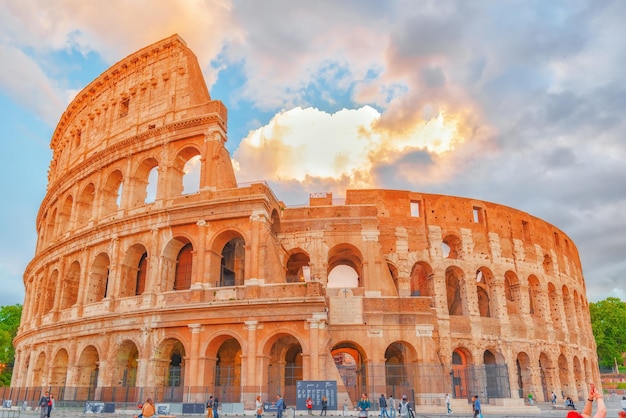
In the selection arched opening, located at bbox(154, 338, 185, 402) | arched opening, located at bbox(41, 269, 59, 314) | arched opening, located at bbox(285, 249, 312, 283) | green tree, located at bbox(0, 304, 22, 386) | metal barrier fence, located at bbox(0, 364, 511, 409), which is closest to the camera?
metal barrier fence, located at bbox(0, 364, 511, 409)

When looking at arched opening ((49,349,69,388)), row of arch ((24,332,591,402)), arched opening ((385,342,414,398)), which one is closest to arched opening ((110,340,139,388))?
row of arch ((24,332,591,402))

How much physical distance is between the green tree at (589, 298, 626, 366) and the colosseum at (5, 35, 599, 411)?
910 inches

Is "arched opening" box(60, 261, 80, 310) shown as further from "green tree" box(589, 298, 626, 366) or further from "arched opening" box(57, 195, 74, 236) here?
"green tree" box(589, 298, 626, 366)

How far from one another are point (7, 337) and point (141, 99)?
28.7 m

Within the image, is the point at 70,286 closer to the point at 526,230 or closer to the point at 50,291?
the point at 50,291

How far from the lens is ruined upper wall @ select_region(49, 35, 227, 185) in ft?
86.6

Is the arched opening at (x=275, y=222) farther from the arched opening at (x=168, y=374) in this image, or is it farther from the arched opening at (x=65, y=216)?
the arched opening at (x=65, y=216)

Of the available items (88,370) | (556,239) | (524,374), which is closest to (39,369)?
(88,370)

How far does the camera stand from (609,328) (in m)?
54.0

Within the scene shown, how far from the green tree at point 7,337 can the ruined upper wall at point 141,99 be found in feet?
66.3

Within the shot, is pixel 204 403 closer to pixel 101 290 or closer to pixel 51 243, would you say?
pixel 101 290

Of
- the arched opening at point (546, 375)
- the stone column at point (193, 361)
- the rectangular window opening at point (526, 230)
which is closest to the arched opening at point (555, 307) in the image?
the arched opening at point (546, 375)

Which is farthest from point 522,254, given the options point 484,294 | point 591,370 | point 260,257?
point 260,257

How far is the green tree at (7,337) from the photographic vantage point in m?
43.0
